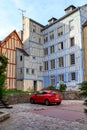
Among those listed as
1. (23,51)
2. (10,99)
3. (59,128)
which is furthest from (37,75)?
(59,128)

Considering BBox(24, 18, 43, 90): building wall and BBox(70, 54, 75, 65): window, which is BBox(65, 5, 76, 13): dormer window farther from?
BBox(70, 54, 75, 65): window

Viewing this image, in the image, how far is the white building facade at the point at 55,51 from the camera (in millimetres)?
34000

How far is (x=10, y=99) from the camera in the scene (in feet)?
69.8

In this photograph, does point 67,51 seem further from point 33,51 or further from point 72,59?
point 33,51

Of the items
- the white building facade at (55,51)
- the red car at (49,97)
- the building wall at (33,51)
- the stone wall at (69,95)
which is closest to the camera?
the red car at (49,97)

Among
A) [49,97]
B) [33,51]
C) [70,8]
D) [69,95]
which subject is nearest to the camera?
[49,97]

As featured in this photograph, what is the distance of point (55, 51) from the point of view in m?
38.4

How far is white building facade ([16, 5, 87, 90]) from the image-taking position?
3400cm

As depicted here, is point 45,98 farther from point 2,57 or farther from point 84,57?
point 84,57

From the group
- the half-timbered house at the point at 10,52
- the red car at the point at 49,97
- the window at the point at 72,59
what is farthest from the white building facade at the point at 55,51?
the red car at the point at 49,97

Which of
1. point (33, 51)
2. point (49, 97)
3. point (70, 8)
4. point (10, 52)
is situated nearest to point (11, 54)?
point (10, 52)

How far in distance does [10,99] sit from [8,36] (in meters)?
19.1

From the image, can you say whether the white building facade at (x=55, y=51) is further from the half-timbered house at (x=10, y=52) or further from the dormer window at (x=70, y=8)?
the half-timbered house at (x=10, y=52)

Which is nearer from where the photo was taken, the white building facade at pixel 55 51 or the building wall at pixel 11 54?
the white building facade at pixel 55 51
